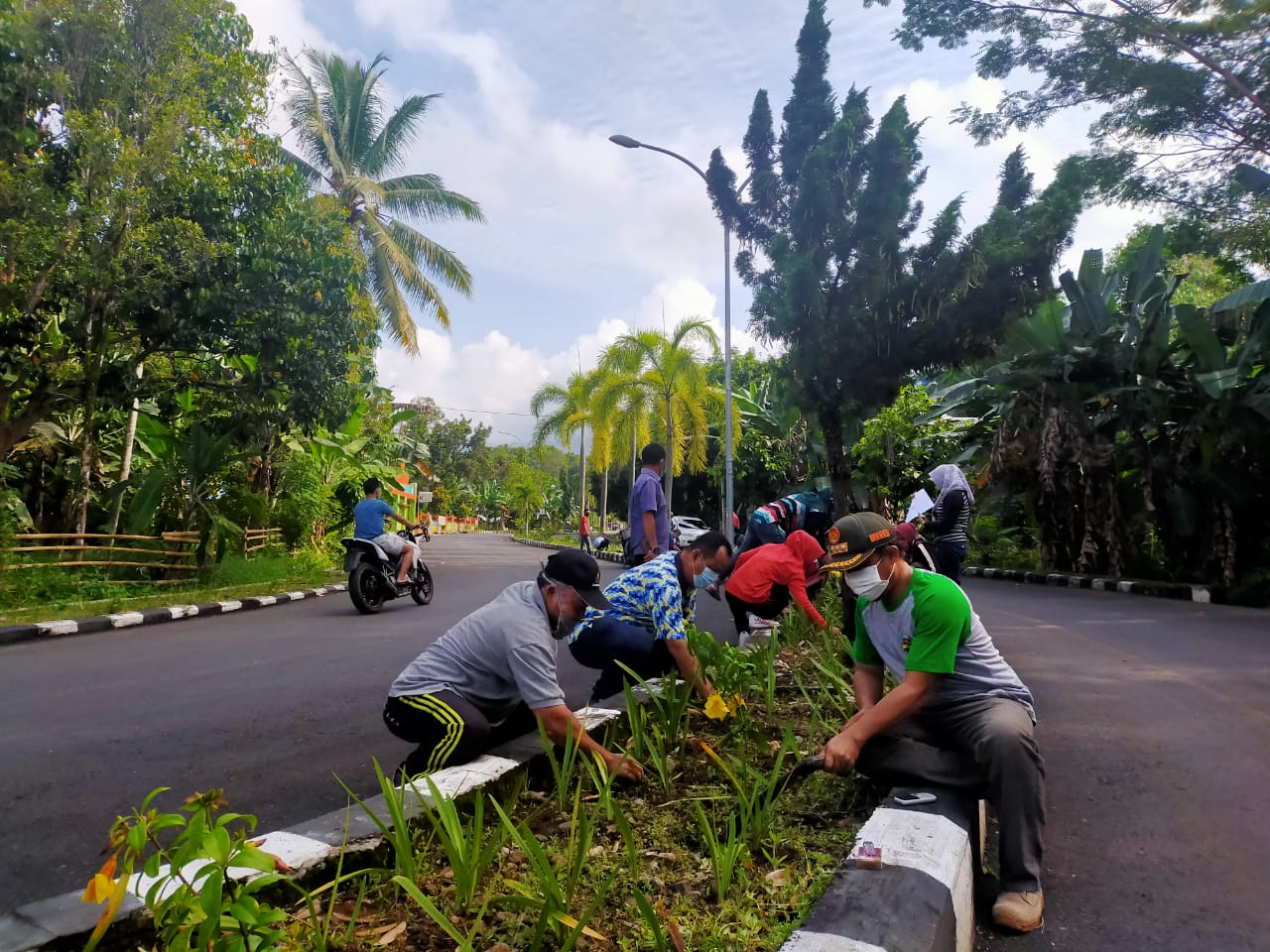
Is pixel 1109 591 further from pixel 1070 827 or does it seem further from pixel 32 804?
pixel 32 804

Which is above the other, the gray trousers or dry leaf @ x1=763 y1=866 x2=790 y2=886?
the gray trousers

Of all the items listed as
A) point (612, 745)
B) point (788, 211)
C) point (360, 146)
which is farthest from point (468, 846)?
point (360, 146)

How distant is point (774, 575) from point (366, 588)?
→ 6.16 metres

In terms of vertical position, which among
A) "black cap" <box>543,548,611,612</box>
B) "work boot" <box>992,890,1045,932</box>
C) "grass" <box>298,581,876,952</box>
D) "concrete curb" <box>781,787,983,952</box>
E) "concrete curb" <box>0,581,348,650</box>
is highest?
"black cap" <box>543,548,611,612</box>

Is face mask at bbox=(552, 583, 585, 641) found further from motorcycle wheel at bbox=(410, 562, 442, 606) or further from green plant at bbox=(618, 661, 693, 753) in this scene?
motorcycle wheel at bbox=(410, 562, 442, 606)

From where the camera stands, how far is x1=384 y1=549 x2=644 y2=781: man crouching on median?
3330 mm

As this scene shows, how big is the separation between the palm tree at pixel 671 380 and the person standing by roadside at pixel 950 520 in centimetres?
2140

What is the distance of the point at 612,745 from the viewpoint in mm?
3855

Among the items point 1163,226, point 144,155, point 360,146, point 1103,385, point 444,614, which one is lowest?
point 444,614

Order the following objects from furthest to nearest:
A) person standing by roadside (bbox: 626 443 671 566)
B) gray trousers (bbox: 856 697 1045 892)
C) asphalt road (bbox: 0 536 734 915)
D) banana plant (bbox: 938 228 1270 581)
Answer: banana plant (bbox: 938 228 1270 581)
person standing by roadside (bbox: 626 443 671 566)
asphalt road (bbox: 0 536 734 915)
gray trousers (bbox: 856 697 1045 892)

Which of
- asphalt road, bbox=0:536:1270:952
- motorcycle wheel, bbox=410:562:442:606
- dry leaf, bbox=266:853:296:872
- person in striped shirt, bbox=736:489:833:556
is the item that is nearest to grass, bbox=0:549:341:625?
asphalt road, bbox=0:536:1270:952

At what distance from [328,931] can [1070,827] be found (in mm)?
2883

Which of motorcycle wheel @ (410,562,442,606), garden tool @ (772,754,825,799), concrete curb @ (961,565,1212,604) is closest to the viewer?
garden tool @ (772,754,825,799)

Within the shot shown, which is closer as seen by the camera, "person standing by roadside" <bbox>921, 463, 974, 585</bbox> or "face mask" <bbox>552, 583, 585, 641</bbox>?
"face mask" <bbox>552, 583, 585, 641</bbox>
